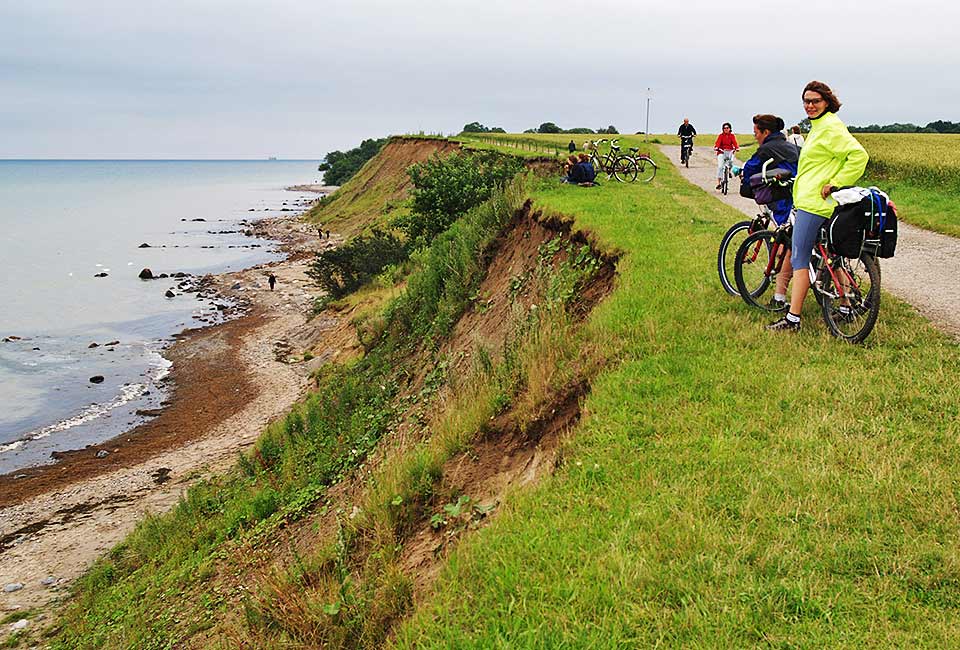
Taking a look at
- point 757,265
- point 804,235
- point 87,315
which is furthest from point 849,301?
point 87,315

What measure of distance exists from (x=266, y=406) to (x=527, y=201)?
32.5 ft

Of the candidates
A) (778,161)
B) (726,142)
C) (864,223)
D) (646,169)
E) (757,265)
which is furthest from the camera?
(646,169)

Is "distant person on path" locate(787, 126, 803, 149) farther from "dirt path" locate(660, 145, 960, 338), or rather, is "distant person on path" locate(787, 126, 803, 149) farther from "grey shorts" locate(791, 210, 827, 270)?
"grey shorts" locate(791, 210, 827, 270)

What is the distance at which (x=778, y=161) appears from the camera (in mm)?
7832

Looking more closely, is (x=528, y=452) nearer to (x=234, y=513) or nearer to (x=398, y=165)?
(x=234, y=513)

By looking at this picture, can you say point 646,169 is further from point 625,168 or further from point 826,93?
point 826,93

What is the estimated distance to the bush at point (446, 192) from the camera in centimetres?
2428

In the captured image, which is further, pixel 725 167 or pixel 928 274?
pixel 725 167

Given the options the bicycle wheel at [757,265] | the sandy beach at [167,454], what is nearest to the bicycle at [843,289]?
the bicycle wheel at [757,265]

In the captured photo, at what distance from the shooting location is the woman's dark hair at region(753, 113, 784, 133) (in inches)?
324

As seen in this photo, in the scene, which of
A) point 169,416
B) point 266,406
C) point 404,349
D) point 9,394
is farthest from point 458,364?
point 9,394

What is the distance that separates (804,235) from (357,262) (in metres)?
23.2

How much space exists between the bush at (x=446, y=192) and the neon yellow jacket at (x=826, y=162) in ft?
57.7

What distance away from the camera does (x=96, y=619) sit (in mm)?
8688
